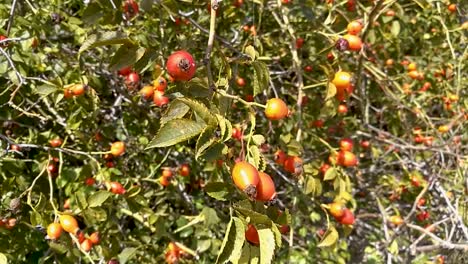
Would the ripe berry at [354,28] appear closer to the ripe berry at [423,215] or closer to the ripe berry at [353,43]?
the ripe berry at [353,43]

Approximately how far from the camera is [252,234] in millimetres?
1169

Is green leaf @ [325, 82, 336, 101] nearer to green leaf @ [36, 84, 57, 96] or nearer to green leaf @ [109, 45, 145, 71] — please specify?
green leaf @ [109, 45, 145, 71]

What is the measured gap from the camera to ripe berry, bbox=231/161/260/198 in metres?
1.08

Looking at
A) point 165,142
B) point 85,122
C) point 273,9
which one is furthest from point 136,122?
point 165,142

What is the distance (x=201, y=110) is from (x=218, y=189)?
275 mm

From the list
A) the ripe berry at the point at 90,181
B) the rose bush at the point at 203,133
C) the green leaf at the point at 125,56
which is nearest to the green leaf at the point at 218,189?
the rose bush at the point at 203,133

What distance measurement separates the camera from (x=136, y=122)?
8.19 ft

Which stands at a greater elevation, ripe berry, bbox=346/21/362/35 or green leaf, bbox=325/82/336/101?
ripe berry, bbox=346/21/362/35

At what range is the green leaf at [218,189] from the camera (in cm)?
124

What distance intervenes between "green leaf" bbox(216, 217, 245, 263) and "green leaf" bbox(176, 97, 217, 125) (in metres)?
0.21

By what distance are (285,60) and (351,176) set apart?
76cm

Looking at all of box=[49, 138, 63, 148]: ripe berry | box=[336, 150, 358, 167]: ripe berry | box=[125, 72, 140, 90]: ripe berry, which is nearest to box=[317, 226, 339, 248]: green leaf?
box=[336, 150, 358, 167]: ripe berry

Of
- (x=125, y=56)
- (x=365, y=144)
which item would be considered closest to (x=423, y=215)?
(x=365, y=144)

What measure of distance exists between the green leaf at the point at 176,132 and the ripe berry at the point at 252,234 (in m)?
0.27
